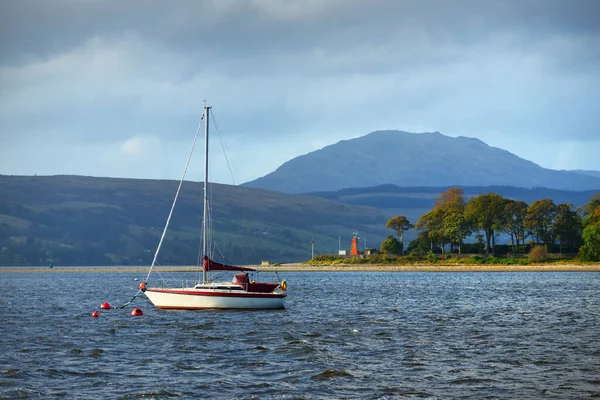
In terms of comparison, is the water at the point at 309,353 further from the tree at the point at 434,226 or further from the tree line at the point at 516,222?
the tree at the point at 434,226

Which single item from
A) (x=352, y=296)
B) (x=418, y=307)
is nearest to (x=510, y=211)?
(x=352, y=296)

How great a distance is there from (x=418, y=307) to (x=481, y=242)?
132434 millimetres

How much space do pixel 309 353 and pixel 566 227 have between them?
14592 centimetres

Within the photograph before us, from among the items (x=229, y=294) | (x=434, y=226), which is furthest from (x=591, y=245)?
(x=229, y=294)

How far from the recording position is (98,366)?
3422cm

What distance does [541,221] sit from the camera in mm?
176000

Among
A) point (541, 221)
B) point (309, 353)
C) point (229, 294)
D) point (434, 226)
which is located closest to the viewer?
point (309, 353)

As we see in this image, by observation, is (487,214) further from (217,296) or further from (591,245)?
(217,296)

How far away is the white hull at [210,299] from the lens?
59.4 m

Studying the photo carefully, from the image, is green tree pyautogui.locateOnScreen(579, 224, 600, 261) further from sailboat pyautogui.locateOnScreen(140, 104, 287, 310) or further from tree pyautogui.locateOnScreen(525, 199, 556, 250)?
sailboat pyautogui.locateOnScreen(140, 104, 287, 310)

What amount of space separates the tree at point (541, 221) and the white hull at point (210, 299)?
12597 centimetres

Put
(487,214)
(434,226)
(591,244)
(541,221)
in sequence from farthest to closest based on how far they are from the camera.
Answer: (434,226) < (487,214) < (541,221) < (591,244)

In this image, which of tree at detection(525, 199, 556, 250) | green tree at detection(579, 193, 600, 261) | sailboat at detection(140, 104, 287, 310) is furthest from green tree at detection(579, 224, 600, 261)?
sailboat at detection(140, 104, 287, 310)

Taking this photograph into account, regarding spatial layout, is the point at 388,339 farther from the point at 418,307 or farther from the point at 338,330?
the point at 418,307
